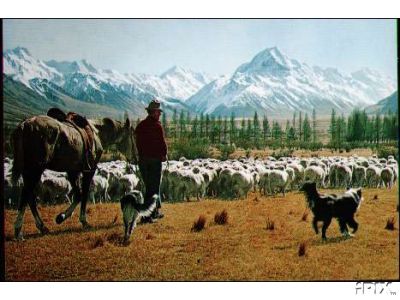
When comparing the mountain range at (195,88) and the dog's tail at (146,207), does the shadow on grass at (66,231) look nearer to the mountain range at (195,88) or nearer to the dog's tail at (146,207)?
the dog's tail at (146,207)

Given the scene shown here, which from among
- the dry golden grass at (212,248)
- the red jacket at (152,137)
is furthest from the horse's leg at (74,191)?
the red jacket at (152,137)

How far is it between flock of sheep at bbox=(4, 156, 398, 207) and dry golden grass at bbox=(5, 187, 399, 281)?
245 mm

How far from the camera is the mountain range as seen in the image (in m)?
8.65

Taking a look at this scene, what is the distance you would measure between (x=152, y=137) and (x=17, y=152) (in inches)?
82.7

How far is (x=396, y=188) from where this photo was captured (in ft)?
27.6

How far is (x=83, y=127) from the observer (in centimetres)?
865

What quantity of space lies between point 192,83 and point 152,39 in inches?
39.9

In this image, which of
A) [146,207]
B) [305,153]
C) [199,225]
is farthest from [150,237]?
[305,153]

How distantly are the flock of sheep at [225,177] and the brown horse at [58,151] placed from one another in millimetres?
164

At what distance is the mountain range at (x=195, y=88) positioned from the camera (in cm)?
865

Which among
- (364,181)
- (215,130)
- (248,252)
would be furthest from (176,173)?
(364,181)

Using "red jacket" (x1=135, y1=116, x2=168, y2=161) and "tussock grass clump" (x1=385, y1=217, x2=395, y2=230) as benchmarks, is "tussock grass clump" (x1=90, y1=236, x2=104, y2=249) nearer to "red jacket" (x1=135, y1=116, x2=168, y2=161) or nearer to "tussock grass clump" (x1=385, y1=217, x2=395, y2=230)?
"red jacket" (x1=135, y1=116, x2=168, y2=161)

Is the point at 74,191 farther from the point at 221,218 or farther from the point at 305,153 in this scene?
the point at 305,153

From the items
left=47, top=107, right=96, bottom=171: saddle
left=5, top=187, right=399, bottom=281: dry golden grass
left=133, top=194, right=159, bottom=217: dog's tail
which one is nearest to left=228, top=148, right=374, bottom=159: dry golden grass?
left=5, top=187, right=399, bottom=281: dry golden grass
